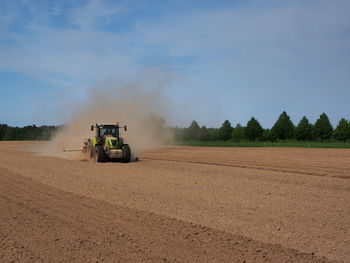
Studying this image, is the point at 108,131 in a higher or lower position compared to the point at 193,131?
lower

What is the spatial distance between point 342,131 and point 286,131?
31.2 ft

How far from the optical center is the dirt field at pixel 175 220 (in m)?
7.01

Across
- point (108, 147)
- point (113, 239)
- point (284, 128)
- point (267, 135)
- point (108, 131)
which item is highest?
point (284, 128)

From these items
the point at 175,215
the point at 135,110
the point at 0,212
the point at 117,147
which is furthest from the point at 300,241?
the point at 135,110

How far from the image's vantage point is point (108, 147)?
938 inches

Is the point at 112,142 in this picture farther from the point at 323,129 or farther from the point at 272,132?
the point at 272,132

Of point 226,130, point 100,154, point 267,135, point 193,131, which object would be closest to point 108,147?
point 100,154

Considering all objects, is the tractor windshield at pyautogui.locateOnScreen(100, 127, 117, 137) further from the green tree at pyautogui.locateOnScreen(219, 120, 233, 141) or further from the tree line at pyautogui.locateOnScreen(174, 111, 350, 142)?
the green tree at pyautogui.locateOnScreen(219, 120, 233, 141)

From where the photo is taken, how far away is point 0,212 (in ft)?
33.1

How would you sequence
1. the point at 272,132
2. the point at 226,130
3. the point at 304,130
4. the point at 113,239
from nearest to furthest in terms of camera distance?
1. the point at 113,239
2. the point at 304,130
3. the point at 272,132
4. the point at 226,130

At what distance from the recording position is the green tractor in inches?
930

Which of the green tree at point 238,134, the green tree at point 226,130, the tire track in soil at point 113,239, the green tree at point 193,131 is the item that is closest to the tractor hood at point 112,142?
the tire track in soil at point 113,239

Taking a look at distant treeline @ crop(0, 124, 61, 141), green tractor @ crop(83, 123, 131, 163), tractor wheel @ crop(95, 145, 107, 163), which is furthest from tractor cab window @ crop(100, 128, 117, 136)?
distant treeline @ crop(0, 124, 61, 141)

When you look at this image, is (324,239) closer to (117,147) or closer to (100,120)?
(117,147)
